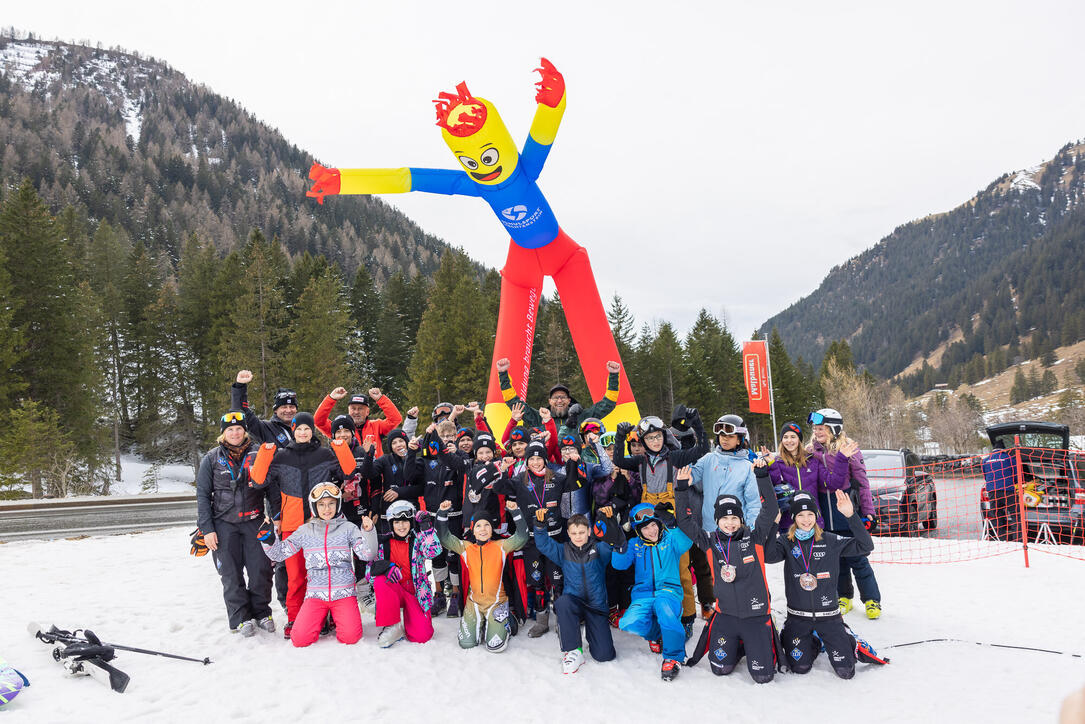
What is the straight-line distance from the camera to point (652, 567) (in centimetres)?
500

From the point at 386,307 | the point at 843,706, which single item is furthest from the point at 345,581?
the point at 386,307

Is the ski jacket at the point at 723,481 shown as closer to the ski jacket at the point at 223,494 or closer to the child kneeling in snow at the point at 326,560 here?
the child kneeling in snow at the point at 326,560

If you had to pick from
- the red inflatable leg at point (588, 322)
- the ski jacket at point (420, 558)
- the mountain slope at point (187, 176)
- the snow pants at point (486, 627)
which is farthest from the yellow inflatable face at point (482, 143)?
the mountain slope at point (187, 176)

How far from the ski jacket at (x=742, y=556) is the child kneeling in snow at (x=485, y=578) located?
5.24ft

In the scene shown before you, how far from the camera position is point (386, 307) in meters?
34.5

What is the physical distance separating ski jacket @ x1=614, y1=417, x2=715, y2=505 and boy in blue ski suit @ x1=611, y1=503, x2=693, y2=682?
213 mm

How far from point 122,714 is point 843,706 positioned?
4729 millimetres

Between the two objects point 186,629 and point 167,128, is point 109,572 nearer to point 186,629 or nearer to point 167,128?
point 186,629

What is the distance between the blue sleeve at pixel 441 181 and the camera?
810cm

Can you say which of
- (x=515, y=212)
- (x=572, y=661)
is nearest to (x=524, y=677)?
(x=572, y=661)

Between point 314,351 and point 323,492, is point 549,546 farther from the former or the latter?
point 314,351

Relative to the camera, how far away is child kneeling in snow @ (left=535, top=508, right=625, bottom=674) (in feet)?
15.5

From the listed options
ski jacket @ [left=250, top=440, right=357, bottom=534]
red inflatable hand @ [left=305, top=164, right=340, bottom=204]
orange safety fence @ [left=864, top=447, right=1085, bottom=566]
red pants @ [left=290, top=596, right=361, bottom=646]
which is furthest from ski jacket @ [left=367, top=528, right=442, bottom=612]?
orange safety fence @ [left=864, top=447, right=1085, bottom=566]

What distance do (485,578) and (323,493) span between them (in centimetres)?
159
